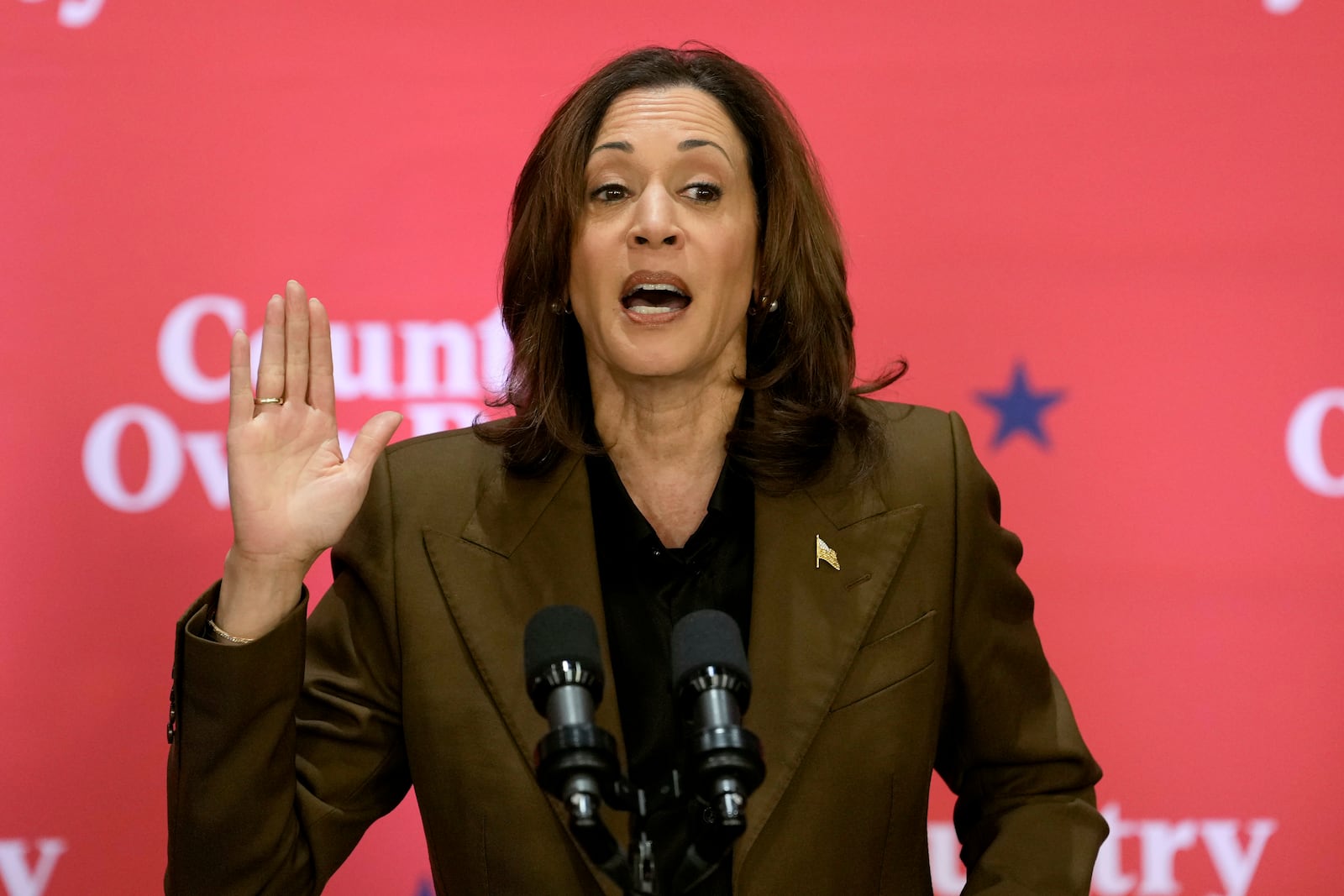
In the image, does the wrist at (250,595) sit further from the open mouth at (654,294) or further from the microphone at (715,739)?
the microphone at (715,739)

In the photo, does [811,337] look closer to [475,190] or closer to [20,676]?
[475,190]

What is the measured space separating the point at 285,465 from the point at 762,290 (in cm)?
71

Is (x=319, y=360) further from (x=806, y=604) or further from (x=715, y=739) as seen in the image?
(x=715, y=739)

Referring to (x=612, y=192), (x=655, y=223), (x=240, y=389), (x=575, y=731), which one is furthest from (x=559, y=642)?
(x=612, y=192)

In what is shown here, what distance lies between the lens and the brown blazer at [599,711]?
160 cm

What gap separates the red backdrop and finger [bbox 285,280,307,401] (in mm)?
755

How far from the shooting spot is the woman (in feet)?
5.28

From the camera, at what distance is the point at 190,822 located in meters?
1.58

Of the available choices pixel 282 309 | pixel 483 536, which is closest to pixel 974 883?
pixel 483 536

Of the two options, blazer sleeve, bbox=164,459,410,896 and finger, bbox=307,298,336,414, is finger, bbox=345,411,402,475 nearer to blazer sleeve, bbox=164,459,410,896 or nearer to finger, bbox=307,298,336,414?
finger, bbox=307,298,336,414

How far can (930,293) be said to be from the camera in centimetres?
243

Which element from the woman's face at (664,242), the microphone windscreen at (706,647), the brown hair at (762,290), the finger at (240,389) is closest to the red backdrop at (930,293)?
the brown hair at (762,290)

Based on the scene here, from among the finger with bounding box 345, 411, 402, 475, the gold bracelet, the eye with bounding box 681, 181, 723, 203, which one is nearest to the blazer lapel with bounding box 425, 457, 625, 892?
the finger with bounding box 345, 411, 402, 475

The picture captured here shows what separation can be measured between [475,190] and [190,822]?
1.23 meters
